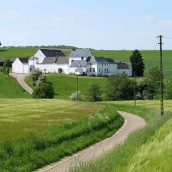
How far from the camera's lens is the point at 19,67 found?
19262 cm

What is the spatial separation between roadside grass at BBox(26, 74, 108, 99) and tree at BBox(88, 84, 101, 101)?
366 inches

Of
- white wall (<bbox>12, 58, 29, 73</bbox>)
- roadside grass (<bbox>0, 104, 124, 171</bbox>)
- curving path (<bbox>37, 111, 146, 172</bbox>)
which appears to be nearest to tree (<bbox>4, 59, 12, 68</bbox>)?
white wall (<bbox>12, 58, 29, 73</bbox>)

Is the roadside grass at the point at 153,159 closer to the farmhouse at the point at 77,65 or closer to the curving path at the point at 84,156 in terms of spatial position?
the curving path at the point at 84,156

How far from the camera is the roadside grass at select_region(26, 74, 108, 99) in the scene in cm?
14627

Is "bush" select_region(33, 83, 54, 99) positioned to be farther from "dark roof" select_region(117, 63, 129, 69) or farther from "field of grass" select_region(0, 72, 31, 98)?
"dark roof" select_region(117, 63, 129, 69)

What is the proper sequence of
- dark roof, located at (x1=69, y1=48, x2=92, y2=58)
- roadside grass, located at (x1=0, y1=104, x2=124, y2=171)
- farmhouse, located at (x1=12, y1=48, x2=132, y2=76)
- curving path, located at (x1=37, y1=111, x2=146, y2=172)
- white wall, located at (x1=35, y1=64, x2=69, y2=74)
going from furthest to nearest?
1. dark roof, located at (x1=69, y1=48, x2=92, y2=58)
2. white wall, located at (x1=35, y1=64, x2=69, y2=74)
3. farmhouse, located at (x1=12, y1=48, x2=132, y2=76)
4. roadside grass, located at (x1=0, y1=104, x2=124, y2=171)
5. curving path, located at (x1=37, y1=111, x2=146, y2=172)

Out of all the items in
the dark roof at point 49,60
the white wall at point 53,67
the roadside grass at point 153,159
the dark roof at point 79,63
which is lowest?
the roadside grass at point 153,159

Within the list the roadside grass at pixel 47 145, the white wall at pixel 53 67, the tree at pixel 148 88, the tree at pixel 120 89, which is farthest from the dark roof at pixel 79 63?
the roadside grass at pixel 47 145

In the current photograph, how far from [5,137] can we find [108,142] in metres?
9.64

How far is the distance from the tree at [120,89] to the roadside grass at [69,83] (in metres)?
9.31

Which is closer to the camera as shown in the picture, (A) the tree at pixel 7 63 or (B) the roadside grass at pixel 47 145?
(B) the roadside grass at pixel 47 145

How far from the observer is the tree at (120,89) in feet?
443

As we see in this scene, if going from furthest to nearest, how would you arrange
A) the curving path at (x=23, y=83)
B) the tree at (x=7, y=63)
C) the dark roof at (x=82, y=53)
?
the dark roof at (x=82, y=53) → the tree at (x=7, y=63) → the curving path at (x=23, y=83)

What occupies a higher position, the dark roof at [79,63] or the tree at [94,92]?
the dark roof at [79,63]
